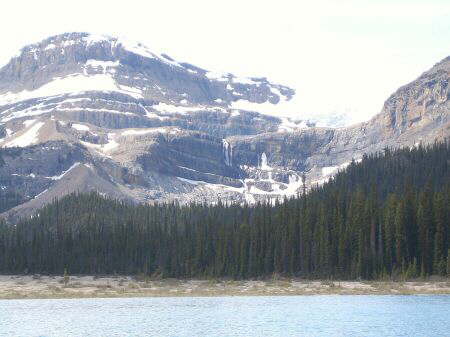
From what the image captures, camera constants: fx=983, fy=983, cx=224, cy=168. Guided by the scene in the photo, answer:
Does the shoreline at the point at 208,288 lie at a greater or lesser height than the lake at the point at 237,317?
greater

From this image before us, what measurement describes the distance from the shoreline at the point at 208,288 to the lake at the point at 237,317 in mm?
7762

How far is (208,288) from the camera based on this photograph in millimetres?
164250

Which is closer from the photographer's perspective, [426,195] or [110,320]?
[110,320]

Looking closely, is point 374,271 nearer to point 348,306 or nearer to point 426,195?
point 426,195

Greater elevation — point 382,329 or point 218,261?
point 218,261

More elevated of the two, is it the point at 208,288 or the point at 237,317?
the point at 208,288

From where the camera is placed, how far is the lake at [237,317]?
9850 centimetres

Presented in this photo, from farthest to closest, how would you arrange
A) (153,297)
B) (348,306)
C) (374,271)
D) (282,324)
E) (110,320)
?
(374,271) < (153,297) < (348,306) < (110,320) < (282,324)

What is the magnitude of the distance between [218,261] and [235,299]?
152ft

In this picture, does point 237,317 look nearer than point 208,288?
Yes

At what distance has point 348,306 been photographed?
4815 inches

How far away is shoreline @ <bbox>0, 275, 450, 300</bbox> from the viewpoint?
147 m

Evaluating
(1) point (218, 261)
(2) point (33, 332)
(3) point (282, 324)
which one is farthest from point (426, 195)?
(2) point (33, 332)

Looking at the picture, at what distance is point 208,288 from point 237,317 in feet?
Result: 167
